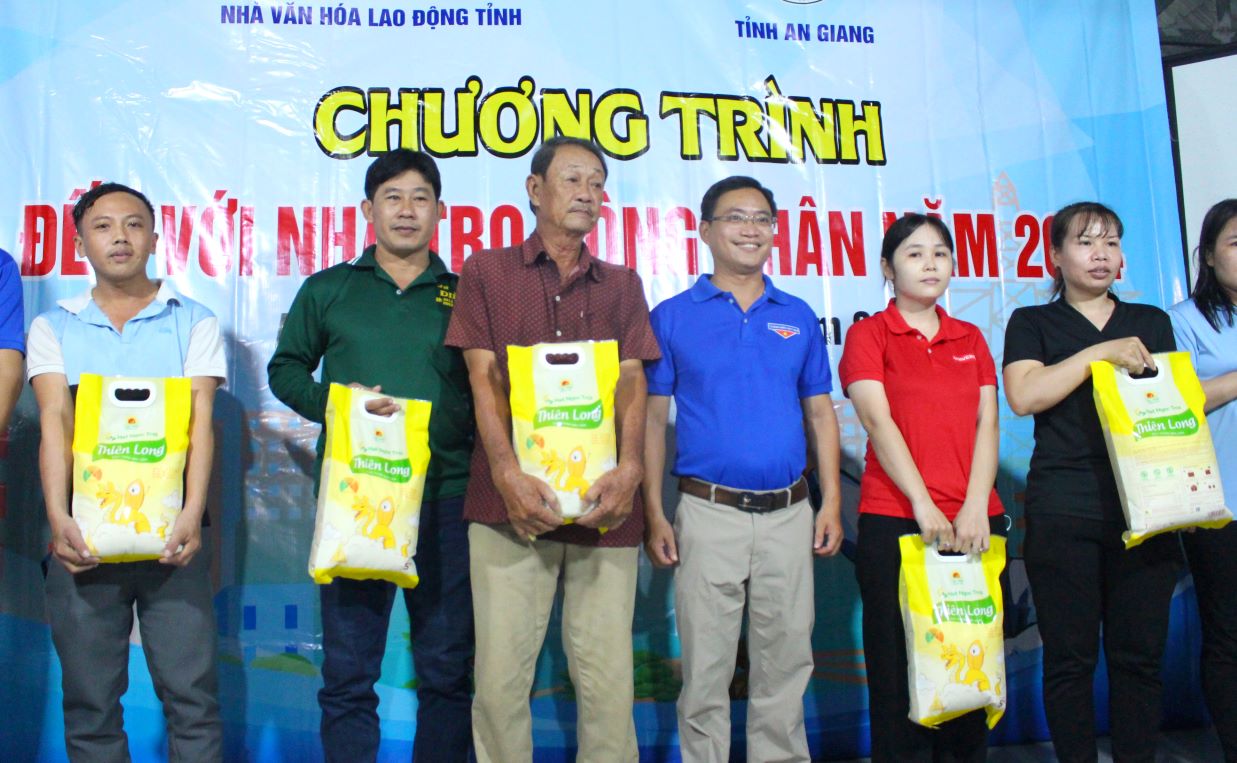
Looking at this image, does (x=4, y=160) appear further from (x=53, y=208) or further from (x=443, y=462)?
(x=443, y=462)

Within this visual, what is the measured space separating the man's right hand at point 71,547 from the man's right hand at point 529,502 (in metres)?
0.97

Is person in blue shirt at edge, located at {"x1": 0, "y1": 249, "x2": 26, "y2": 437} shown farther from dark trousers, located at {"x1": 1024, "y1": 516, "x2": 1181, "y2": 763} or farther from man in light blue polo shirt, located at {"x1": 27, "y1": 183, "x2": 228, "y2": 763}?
dark trousers, located at {"x1": 1024, "y1": 516, "x2": 1181, "y2": 763}

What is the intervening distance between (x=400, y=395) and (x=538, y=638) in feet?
2.24

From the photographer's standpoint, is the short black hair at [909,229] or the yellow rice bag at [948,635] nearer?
the yellow rice bag at [948,635]

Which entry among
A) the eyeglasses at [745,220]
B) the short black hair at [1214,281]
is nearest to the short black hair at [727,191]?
the eyeglasses at [745,220]

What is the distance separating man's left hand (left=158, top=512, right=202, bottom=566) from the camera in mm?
2172

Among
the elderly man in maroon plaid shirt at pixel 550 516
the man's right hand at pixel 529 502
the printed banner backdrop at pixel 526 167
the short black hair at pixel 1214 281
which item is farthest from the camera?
the printed banner backdrop at pixel 526 167

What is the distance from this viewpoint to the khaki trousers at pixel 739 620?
2279 mm

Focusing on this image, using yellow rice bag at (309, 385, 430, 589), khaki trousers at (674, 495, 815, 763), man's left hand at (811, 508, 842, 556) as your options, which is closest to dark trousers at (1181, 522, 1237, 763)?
man's left hand at (811, 508, 842, 556)

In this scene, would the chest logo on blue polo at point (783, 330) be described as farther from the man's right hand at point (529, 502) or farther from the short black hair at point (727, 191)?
the man's right hand at point (529, 502)

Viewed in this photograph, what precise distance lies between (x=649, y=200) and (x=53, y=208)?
191cm

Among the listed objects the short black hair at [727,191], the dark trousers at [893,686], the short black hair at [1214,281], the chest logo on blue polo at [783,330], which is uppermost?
the short black hair at [727,191]

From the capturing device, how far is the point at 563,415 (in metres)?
2.01

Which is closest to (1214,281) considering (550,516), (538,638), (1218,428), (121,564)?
(1218,428)
